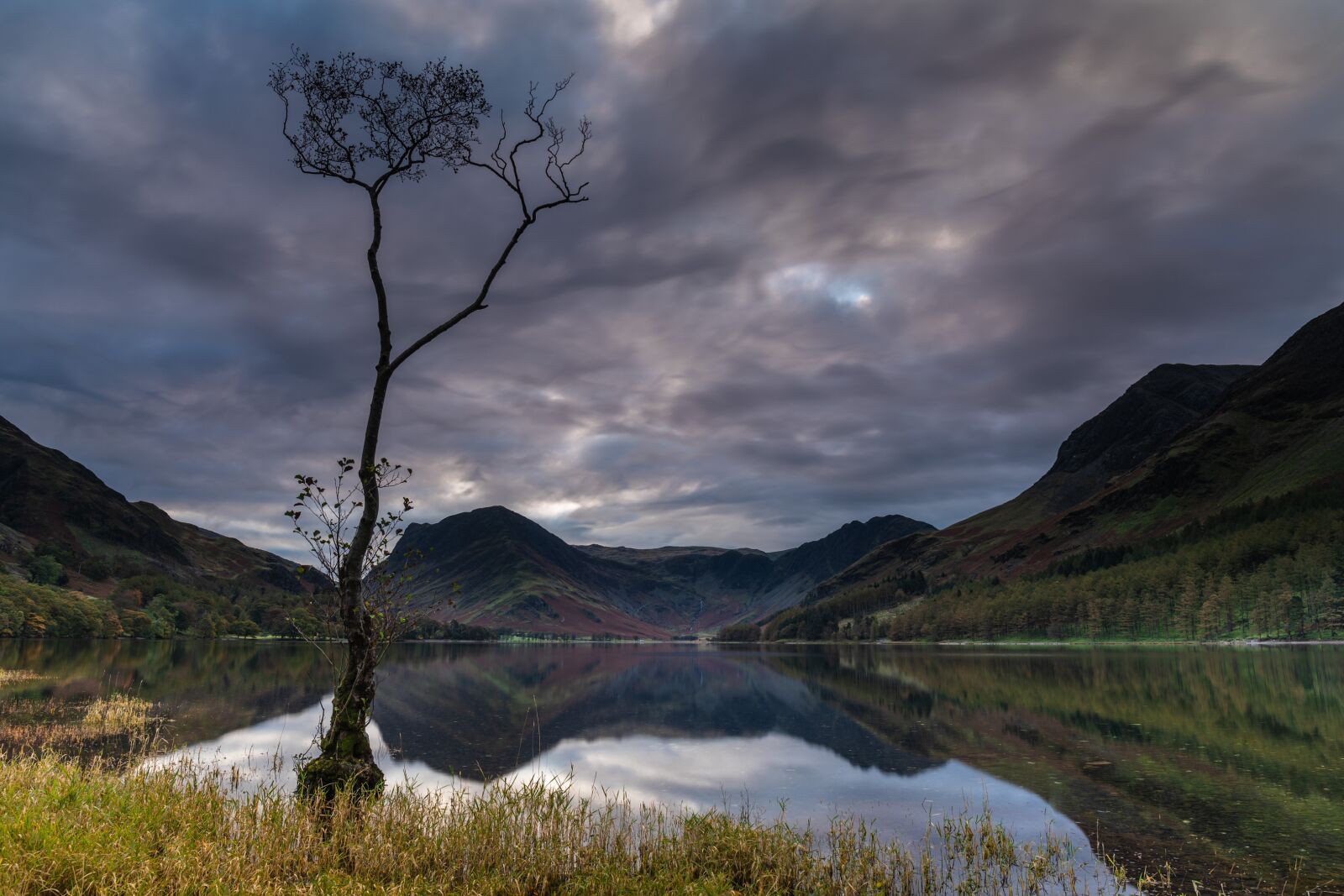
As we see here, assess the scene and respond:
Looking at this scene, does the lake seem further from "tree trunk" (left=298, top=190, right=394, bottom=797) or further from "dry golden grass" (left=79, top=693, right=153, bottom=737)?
"tree trunk" (left=298, top=190, right=394, bottom=797)

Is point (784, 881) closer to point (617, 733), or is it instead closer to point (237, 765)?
point (237, 765)

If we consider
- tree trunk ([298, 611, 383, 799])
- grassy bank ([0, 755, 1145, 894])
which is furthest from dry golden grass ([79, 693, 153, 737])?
tree trunk ([298, 611, 383, 799])

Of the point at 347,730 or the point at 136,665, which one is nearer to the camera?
the point at 347,730

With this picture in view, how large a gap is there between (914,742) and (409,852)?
39.0 m

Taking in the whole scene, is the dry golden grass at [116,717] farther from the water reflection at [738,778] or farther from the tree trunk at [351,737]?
the tree trunk at [351,737]

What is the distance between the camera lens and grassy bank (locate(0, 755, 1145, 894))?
478 inches

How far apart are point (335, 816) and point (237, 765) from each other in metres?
23.8

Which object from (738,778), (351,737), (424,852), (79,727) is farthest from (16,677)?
(424,852)

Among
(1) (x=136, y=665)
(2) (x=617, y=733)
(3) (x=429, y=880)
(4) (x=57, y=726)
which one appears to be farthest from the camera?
(1) (x=136, y=665)

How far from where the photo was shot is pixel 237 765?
34.1m

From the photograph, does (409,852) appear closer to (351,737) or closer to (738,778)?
(351,737)

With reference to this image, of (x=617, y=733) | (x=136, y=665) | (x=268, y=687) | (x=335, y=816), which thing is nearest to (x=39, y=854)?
(x=335, y=816)

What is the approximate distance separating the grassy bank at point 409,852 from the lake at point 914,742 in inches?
260

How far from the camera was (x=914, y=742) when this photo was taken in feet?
151
